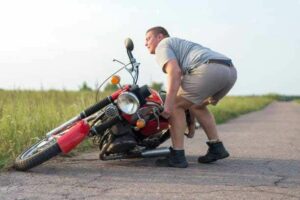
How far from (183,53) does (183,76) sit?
0.82ft

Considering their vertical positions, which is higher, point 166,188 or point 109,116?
point 109,116

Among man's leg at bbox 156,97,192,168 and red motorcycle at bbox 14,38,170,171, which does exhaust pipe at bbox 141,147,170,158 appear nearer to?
red motorcycle at bbox 14,38,170,171

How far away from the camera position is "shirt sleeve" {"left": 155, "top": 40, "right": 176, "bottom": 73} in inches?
226

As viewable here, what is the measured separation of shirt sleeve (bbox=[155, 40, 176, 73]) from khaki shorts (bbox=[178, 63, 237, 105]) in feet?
0.96

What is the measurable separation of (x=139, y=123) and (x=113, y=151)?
445 millimetres

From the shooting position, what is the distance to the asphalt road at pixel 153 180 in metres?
4.36

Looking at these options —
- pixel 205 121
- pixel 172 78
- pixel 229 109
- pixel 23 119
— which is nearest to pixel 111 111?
pixel 172 78

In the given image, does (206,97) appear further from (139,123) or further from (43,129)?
(43,129)

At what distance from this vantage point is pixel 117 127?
5668mm

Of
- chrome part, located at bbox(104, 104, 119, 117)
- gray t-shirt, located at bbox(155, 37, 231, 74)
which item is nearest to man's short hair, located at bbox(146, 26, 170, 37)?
gray t-shirt, located at bbox(155, 37, 231, 74)

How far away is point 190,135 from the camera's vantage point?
644cm

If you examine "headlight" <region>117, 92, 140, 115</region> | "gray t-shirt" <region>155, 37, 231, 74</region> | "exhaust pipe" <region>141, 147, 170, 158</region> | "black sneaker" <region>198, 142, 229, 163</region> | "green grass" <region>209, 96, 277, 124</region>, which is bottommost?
"green grass" <region>209, 96, 277, 124</region>

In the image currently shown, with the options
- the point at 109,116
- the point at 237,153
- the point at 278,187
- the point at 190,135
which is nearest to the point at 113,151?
the point at 109,116

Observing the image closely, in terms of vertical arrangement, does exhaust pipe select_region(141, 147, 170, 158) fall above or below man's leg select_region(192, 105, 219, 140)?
below
